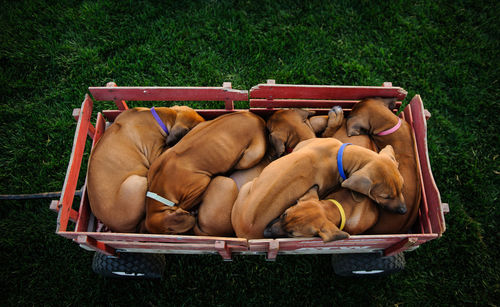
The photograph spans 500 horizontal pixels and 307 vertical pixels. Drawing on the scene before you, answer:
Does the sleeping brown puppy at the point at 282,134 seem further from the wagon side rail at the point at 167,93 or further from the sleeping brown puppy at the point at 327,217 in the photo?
the sleeping brown puppy at the point at 327,217

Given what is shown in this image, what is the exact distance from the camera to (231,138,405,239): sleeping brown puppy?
12.1 feet

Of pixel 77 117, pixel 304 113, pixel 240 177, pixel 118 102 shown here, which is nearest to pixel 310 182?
pixel 240 177

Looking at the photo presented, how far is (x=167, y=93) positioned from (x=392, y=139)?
3.13 m

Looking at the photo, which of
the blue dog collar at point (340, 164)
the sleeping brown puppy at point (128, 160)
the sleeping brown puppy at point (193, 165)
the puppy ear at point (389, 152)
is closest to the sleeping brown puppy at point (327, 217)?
the blue dog collar at point (340, 164)

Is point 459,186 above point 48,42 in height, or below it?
below

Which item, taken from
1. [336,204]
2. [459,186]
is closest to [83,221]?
[336,204]

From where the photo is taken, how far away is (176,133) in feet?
14.9

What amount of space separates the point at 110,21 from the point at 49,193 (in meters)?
3.76

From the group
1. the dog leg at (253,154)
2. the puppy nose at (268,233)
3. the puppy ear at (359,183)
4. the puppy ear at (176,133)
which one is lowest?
the puppy nose at (268,233)

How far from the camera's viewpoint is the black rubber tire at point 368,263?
4.36 meters

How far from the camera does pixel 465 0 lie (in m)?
7.14

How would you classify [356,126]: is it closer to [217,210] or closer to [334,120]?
[334,120]

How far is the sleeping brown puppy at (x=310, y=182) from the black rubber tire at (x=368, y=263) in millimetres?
846

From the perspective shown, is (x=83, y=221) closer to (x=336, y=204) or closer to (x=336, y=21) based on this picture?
(x=336, y=204)
